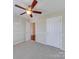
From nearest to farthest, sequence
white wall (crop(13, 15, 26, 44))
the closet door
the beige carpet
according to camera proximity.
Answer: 1. the beige carpet
2. the closet door
3. white wall (crop(13, 15, 26, 44))

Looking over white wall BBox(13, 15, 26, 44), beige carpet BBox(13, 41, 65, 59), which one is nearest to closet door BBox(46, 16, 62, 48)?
beige carpet BBox(13, 41, 65, 59)

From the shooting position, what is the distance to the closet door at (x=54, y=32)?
4570mm

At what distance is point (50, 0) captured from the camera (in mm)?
3527

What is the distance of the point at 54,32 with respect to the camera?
16.4 feet

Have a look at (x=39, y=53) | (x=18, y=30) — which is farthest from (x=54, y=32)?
(x=18, y=30)

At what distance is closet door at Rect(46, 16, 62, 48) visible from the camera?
15.0 feet

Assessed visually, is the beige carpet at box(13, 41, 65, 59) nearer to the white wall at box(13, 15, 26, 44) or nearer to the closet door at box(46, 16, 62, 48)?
the closet door at box(46, 16, 62, 48)

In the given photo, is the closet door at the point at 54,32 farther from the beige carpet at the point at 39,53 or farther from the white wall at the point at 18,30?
the white wall at the point at 18,30

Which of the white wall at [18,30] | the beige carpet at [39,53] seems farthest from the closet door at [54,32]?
the white wall at [18,30]

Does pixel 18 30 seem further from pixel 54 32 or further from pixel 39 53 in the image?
pixel 39 53

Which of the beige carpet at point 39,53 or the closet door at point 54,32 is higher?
the closet door at point 54,32
